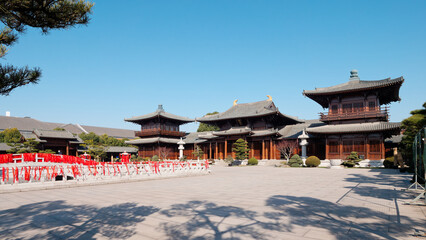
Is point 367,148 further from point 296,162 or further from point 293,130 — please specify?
point 293,130

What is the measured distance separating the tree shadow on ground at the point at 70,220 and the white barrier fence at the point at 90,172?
5.96 metres

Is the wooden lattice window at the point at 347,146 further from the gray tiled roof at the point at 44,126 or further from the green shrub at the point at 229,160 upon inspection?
the gray tiled roof at the point at 44,126

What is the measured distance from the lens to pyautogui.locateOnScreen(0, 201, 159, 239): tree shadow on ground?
225 inches

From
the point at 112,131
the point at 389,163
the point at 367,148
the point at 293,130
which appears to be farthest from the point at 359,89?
the point at 112,131

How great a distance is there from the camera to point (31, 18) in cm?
545

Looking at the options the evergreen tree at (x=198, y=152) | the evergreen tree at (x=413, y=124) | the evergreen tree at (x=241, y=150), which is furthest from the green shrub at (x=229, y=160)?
the evergreen tree at (x=413, y=124)

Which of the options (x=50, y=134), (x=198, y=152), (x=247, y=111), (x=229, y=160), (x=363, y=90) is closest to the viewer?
(x=363, y=90)

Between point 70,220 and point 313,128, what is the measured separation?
31353mm

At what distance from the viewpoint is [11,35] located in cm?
611

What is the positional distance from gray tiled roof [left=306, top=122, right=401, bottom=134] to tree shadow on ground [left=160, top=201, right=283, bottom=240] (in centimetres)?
2649

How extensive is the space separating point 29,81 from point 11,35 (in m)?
1.06

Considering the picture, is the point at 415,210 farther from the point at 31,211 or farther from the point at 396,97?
the point at 396,97

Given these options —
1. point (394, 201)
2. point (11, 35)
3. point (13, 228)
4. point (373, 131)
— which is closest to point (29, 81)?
point (11, 35)

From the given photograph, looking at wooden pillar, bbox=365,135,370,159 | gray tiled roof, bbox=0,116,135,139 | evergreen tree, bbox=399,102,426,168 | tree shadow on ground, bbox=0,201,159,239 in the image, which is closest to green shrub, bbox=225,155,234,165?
wooden pillar, bbox=365,135,370,159
